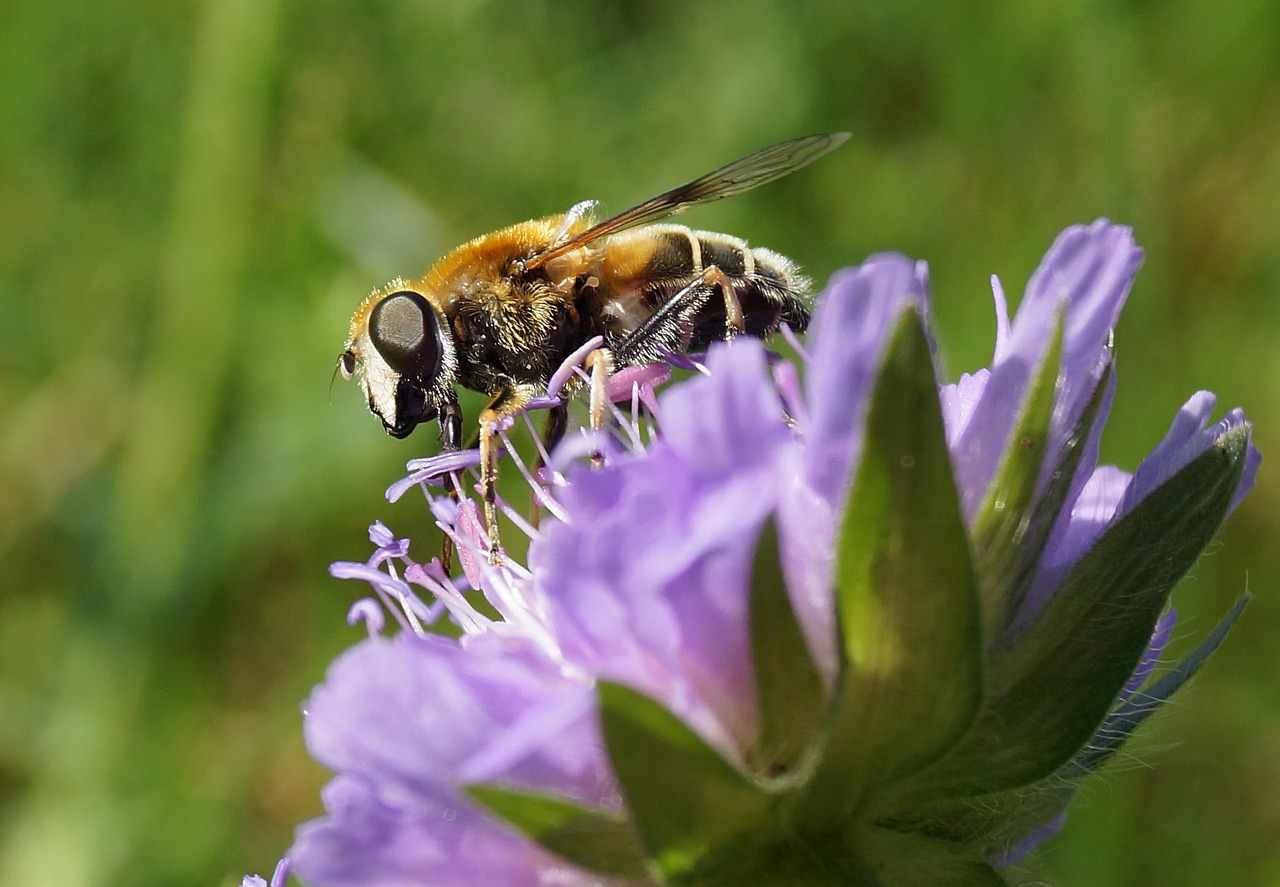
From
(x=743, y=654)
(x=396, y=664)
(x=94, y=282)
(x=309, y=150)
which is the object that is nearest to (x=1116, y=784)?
(x=743, y=654)

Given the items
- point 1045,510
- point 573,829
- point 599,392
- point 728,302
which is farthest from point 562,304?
point 573,829

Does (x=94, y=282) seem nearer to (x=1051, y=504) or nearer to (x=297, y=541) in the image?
(x=297, y=541)

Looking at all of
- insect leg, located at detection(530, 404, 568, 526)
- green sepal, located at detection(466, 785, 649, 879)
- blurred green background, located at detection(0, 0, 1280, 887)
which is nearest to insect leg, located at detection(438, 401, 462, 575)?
insect leg, located at detection(530, 404, 568, 526)

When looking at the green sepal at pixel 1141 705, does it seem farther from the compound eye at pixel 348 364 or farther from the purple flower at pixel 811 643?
the compound eye at pixel 348 364

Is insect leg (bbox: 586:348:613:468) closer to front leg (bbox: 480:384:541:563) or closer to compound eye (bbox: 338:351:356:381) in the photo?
front leg (bbox: 480:384:541:563)

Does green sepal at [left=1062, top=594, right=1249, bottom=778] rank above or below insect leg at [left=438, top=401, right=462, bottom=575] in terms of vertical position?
below

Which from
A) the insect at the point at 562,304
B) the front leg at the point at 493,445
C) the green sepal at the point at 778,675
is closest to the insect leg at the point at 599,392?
the front leg at the point at 493,445
